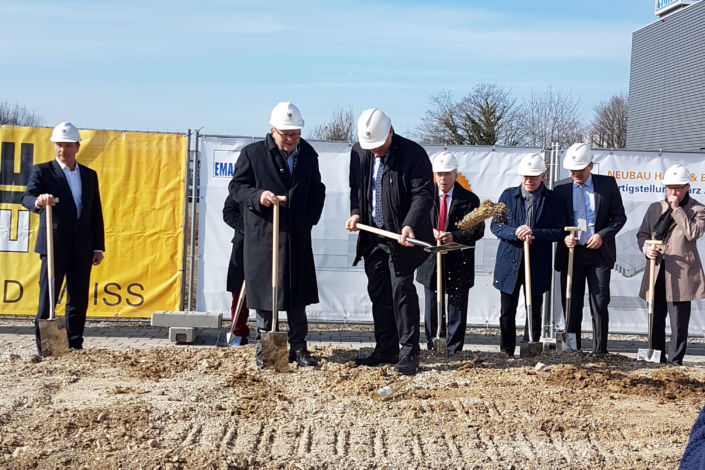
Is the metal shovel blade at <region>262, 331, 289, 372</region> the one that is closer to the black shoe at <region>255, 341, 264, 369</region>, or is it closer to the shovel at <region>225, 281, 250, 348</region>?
the black shoe at <region>255, 341, 264, 369</region>

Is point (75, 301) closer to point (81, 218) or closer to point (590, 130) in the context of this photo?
point (81, 218)

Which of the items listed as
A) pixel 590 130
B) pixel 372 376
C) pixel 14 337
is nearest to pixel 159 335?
pixel 14 337

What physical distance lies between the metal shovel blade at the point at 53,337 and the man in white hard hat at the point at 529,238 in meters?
4.31

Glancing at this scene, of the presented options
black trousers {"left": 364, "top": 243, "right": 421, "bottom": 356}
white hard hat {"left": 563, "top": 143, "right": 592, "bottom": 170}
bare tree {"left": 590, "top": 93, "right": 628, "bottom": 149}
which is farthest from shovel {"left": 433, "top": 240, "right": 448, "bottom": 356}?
bare tree {"left": 590, "top": 93, "right": 628, "bottom": 149}

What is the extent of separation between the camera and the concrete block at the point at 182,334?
9422 mm

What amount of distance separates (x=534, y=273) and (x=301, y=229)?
257 cm

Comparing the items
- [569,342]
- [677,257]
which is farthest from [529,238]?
[677,257]

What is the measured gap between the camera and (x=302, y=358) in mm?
7391

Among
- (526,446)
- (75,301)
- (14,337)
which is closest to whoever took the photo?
(526,446)

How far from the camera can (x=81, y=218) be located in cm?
835

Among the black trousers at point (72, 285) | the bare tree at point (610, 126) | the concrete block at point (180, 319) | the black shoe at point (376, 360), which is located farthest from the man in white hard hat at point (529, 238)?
the bare tree at point (610, 126)

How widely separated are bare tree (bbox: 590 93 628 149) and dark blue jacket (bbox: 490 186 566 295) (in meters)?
45.1

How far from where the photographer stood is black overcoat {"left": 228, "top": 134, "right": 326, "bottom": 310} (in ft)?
23.9

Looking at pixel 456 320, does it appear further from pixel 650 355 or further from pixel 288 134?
pixel 288 134
